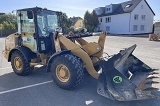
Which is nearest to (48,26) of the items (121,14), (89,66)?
(89,66)

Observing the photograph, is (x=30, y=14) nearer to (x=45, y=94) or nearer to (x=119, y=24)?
(x=45, y=94)

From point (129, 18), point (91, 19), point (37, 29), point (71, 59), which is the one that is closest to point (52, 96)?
point (71, 59)

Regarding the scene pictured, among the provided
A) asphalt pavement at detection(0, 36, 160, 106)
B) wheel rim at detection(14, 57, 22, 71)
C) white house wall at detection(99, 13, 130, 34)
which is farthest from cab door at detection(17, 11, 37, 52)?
white house wall at detection(99, 13, 130, 34)

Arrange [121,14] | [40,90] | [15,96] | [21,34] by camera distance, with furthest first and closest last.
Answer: [121,14]
[21,34]
[40,90]
[15,96]

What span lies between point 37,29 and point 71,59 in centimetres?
A: 195

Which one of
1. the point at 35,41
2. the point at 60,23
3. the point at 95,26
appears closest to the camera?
the point at 35,41

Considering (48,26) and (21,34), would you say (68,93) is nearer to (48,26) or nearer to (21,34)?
(48,26)

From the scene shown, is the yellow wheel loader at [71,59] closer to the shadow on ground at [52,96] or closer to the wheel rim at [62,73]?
the wheel rim at [62,73]

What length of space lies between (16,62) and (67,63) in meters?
2.75

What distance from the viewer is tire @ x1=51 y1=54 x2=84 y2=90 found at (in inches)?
196

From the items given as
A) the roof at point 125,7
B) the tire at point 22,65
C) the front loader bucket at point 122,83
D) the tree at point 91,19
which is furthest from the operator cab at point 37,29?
the tree at point 91,19

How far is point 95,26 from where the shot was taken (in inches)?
1746

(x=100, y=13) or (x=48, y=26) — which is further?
(x=100, y=13)

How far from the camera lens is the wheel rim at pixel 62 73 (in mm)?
5219
